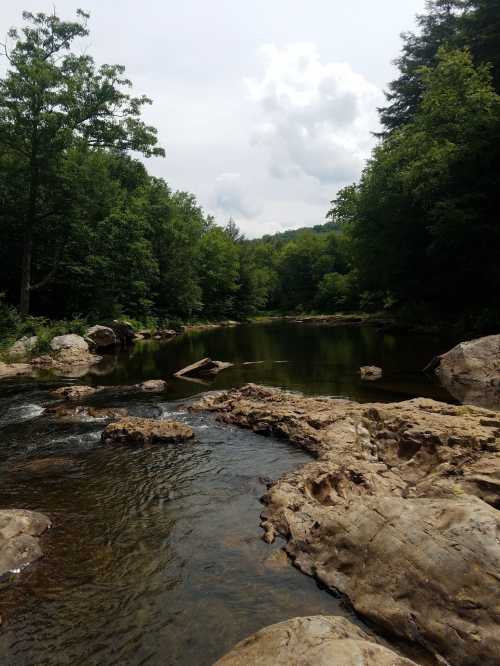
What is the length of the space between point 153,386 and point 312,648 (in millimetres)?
13585

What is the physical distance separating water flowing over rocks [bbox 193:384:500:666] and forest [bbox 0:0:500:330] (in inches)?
730

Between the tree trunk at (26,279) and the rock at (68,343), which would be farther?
the tree trunk at (26,279)

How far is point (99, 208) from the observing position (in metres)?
32.7

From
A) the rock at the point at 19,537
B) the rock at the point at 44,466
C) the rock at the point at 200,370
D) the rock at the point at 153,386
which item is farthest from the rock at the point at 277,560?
the rock at the point at 200,370

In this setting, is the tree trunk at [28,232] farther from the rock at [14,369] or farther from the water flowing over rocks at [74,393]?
the water flowing over rocks at [74,393]

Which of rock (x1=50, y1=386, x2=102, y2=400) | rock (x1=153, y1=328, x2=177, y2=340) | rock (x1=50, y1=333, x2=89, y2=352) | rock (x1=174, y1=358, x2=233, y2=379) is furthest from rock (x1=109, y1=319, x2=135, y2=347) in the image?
rock (x1=50, y1=386, x2=102, y2=400)

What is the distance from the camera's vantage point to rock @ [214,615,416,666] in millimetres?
3068

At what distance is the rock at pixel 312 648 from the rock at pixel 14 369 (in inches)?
738

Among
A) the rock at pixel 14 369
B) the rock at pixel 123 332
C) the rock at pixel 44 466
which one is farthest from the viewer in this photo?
the rock at pixel 123 332

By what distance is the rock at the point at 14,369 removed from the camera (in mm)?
19719

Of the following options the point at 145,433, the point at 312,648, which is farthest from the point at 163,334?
the point at 312,648

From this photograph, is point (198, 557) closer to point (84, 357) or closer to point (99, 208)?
point (84, 357)

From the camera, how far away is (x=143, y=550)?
19.0 feet

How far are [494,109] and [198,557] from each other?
26.8 m
